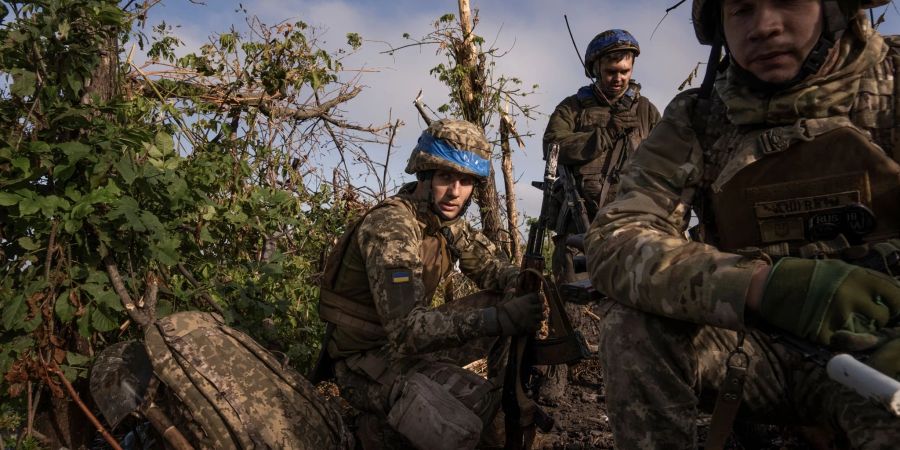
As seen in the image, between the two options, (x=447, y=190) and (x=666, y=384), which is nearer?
(x=666, y=384)

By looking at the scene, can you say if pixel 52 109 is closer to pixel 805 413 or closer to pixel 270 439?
pixel 270 439

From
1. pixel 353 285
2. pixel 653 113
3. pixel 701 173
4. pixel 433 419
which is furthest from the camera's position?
pixel 653 113

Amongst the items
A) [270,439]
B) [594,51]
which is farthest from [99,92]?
[594,51]

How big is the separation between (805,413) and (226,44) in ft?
16.5

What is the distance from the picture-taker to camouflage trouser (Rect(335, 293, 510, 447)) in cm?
332

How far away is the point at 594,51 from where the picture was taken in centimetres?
605

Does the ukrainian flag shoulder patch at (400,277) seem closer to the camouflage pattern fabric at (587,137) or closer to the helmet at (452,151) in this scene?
the helmet at (452,151)

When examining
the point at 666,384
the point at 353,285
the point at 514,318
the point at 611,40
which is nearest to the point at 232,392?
the point at 353,285

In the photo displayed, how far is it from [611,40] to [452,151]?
2863 millimetres

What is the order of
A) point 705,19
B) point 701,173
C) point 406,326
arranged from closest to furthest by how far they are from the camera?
1. point 701,173
2. point 705,19
3. point 406,326

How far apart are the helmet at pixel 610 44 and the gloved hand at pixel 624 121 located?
53cm

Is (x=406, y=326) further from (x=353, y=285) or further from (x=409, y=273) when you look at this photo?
(x=353, y=285)

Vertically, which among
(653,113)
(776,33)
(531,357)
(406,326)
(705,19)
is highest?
(653,113)

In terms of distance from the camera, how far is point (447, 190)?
3787 millimetres
